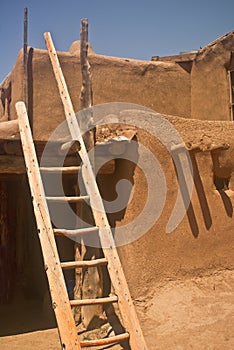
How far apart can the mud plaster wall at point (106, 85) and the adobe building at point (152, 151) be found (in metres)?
0.02

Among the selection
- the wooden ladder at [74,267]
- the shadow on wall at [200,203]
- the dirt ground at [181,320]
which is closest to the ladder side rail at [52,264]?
the wooden ladder at [74,267]

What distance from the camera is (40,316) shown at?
543 centimetres

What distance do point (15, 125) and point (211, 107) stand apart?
5265 mm

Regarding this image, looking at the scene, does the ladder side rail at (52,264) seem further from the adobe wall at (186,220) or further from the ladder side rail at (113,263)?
the adobe wall at (186,220)

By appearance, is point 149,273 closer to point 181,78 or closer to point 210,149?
point 210,149

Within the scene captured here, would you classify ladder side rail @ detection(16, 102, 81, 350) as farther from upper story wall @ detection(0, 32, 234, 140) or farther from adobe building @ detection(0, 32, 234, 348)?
upper story wall @ detection(0, 32, 234, 140)

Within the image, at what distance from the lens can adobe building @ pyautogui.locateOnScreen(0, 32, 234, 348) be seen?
4.81 metres

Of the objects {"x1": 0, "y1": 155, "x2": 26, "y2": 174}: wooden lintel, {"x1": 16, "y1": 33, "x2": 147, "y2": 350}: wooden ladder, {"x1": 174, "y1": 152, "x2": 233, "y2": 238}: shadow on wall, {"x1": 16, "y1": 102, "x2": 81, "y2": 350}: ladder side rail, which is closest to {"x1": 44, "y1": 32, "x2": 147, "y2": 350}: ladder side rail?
{"x1": 16, "y1": 33, "x2": 147, "y2": 350}: wooden ladder

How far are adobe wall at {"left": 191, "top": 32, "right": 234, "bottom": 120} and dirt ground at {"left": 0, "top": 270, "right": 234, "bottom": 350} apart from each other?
4.50m

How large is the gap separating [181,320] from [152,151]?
207 cm

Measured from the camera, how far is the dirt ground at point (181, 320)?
3.91 metres

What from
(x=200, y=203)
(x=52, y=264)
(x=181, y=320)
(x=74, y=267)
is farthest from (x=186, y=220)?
(x=52, y=264)

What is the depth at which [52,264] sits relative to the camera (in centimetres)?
273

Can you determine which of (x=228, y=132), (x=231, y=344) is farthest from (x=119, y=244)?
(x=228, y=132)
